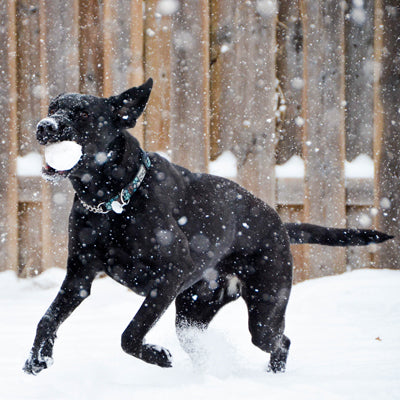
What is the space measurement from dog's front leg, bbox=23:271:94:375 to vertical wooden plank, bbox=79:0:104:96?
6.16ft

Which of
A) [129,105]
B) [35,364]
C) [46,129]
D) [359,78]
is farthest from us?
[359,78]

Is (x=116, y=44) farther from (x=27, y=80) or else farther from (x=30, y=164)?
(x=30, y=164)

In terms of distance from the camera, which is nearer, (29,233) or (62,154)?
(62,154)

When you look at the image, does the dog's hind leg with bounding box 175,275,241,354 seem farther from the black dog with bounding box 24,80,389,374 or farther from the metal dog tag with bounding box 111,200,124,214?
the metal dog tag with bounding box 111,200,124,214

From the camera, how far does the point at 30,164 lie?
396cm

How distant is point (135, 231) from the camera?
2396 millimetres

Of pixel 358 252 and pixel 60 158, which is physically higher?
pixel 60 158

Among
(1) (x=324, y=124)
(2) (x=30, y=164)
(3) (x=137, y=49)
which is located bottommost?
(2) (x=30, y=164)

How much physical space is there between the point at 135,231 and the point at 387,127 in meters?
2.50

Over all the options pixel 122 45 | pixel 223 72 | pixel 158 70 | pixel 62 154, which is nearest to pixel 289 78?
pixel 223 72

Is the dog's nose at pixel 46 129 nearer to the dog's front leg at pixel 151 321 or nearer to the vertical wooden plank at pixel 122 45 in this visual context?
the dog's front leg at pixel 151 321

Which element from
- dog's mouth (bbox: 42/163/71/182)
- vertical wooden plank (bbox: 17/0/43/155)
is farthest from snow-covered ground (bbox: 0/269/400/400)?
vertical wooden plank (bbox: 17/0/43/155)

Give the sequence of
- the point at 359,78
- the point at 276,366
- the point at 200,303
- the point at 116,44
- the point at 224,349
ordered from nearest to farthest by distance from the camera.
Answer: the point at 276,366 < the point at 224,349 < the point at 200,303 < the point at 116,44 < the point at 359,78

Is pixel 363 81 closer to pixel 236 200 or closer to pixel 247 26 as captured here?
pixel 247 26
